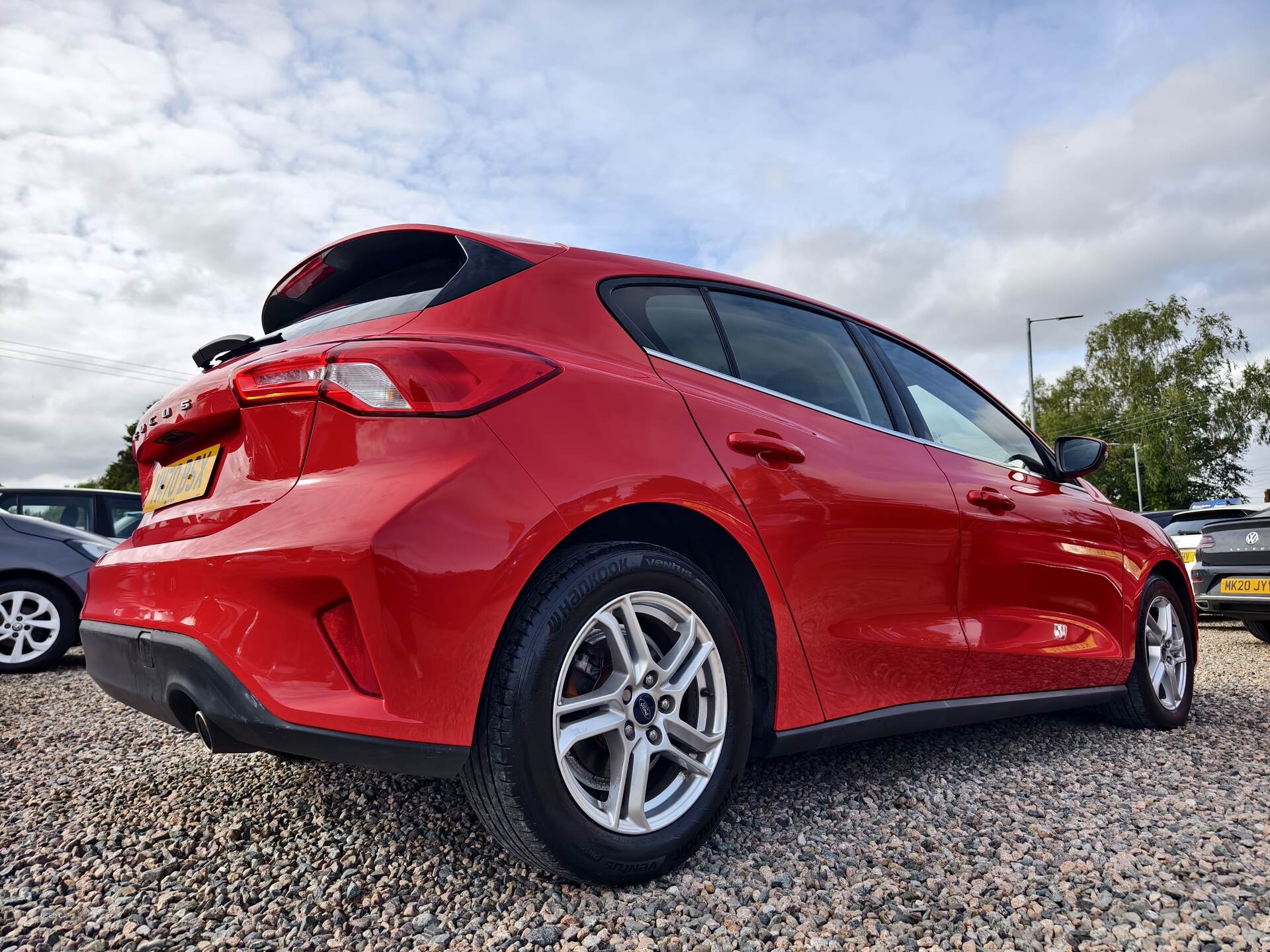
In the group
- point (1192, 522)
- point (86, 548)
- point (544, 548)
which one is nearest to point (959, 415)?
point (544, 548)

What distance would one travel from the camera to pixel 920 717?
277 centimetres

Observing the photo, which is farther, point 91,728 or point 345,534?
point 91,728

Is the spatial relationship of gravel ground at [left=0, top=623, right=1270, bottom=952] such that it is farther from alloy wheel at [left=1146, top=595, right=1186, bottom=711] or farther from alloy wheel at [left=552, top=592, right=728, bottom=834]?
alloy wheel at [left=1146, top=595, right=1186, bottom=711]

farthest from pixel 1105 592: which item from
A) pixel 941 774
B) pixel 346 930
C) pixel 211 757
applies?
pixel 211 757

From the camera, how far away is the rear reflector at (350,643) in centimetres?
179

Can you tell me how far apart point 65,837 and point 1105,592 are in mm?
3803

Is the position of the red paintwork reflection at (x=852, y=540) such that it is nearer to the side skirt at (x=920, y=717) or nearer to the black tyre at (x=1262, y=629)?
the side skirt at (x=920, y=717)

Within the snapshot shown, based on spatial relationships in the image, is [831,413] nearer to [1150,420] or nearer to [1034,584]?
[1034,584]

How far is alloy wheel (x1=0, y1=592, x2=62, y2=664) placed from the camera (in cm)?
607

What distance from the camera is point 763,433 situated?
2430 millimetres

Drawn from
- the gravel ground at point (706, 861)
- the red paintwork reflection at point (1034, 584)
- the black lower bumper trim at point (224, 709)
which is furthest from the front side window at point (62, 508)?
the red paintwork reflection at point (1034, 584)

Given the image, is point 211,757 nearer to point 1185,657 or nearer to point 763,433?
point 763,433

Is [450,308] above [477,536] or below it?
above

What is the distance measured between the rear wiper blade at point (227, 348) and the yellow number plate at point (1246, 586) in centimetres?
759
